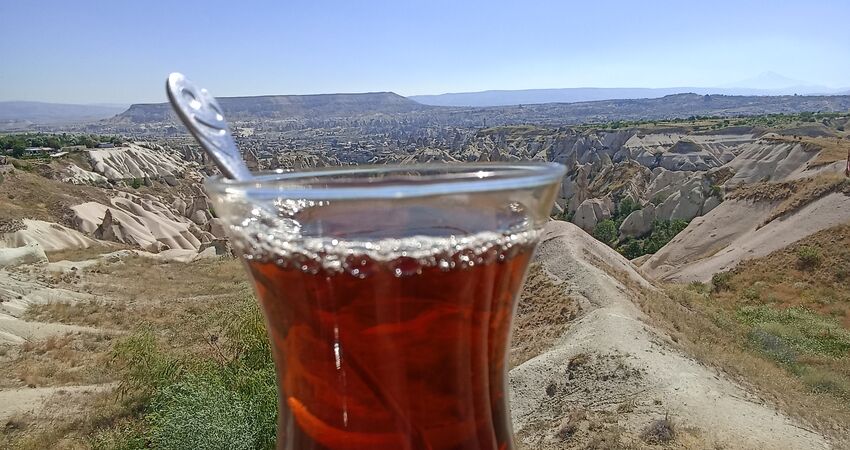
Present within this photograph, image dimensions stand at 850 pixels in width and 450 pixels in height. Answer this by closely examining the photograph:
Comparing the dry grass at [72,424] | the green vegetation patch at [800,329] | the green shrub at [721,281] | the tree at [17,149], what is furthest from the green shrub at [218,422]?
the tree at [17,149]

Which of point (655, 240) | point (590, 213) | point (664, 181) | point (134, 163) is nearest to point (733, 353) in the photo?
point (655, 240)

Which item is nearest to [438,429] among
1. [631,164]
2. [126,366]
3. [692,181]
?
[126,366]

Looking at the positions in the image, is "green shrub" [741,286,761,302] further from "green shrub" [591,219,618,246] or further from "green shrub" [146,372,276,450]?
"green shrub" [591,219,618,246]

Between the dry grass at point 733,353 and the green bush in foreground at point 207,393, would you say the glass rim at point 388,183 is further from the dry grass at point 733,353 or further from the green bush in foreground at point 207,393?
the dry grass at point 733,353

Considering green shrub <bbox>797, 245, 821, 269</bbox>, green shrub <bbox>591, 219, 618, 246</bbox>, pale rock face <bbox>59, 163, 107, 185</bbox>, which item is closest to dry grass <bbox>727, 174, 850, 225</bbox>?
green shrub <bbox>797, 245, 821, 269</bbox>

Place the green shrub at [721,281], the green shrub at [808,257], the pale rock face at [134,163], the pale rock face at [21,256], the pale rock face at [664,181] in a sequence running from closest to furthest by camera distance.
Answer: the pale rock face at [21,256]
the green shrub at [808,257]
the green shrub at [721,281]
the pale rock face at [664,181]
the pale rock face at [134,163]

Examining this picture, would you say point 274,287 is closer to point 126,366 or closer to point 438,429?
point 438,429
